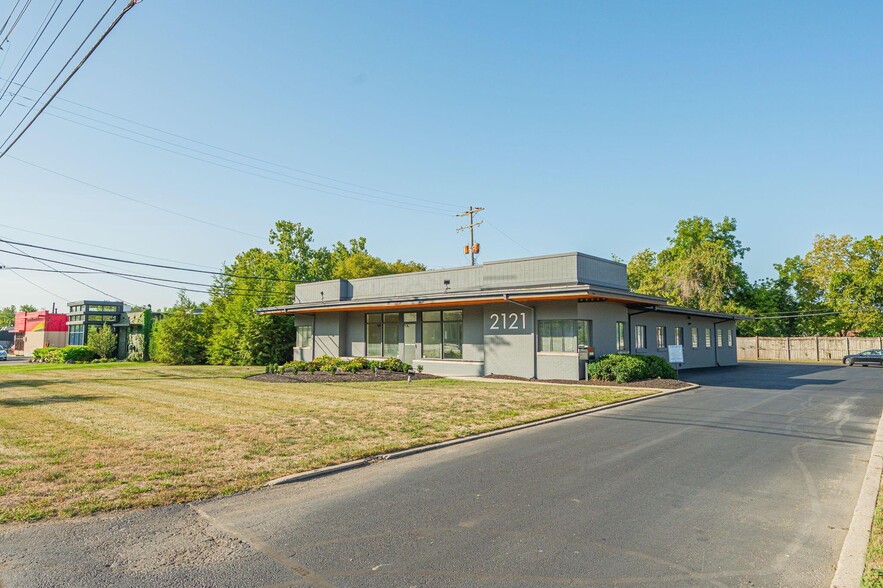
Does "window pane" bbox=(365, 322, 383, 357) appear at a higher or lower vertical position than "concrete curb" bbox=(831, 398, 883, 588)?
higher

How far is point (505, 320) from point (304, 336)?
555 inches

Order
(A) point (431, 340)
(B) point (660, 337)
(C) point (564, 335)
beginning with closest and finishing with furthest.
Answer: (C) point (564, 335)
(A) point (431, 340)
(B) point (660, 337)

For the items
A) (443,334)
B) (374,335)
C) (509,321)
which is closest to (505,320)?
(509,321)

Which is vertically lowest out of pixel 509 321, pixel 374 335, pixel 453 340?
pixel 453 340

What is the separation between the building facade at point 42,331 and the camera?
63531mm

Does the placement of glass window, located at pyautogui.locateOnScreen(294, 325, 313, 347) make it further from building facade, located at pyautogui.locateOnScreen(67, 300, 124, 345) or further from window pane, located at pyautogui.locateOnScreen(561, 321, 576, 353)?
building facade, located at pyautogui.locateOnScreen(67, 300, 124, 345)

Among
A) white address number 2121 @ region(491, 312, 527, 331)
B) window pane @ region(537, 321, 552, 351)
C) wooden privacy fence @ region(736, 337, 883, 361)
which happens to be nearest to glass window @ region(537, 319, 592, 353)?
window pane @ region(537, 321, 552, 351)

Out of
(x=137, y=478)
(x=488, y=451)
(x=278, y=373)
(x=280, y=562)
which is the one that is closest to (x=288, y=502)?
(x=280, y=562)

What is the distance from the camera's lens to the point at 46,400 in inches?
546

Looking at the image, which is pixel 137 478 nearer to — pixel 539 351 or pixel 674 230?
pixel 539 351

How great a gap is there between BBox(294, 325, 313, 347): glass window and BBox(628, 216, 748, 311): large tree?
3502cm

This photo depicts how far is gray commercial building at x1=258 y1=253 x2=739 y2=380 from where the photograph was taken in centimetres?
2008

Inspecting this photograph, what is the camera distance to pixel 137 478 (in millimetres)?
6352

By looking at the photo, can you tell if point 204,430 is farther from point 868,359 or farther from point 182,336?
point 868,359
